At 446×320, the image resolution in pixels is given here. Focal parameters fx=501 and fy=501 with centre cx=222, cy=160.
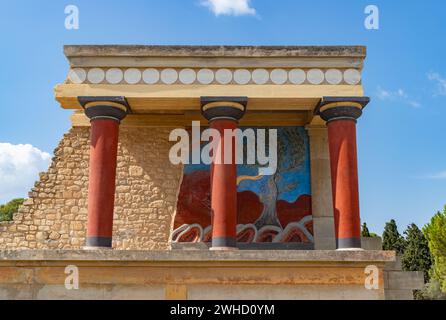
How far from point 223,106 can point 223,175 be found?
4.87 ft

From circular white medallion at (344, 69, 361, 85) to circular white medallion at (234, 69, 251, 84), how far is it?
2075mm

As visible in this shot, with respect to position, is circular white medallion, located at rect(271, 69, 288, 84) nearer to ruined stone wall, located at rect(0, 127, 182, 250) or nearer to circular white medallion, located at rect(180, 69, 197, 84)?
circular white medallion, located at rect(180, 69, 197, 84)

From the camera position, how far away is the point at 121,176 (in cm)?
1255

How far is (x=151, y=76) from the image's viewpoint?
35.1 feet

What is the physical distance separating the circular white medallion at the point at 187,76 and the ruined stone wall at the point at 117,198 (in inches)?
89.4

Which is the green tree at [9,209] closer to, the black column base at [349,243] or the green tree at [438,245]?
the green tree at [438,245]

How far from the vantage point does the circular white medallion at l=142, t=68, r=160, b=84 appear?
1066 cm

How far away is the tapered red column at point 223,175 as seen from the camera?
973cm

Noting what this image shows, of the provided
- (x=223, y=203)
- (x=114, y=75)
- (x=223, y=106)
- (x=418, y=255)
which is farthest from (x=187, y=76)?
(x=418, y=255)

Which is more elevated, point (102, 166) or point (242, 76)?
point (242, 76)

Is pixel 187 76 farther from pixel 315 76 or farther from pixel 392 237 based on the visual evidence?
pixel 392 237
